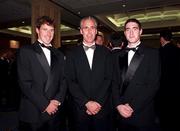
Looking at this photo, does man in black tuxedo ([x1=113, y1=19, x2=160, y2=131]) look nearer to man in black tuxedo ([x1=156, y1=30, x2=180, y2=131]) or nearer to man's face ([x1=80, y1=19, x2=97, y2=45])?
man's face ([x1=80, y1=19, x2=97, y2=45])

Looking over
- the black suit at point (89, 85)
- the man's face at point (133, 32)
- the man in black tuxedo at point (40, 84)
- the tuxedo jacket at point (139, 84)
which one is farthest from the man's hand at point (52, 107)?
the man's face at point (133, 32)

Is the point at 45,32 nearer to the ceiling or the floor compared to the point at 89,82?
nearer to the ceiling

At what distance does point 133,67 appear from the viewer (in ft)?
8.63

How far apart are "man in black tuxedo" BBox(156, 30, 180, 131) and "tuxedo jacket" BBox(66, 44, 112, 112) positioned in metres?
1.73

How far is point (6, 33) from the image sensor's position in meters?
15.3

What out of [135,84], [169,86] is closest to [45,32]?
[135,84]

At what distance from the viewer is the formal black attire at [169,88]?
412cm

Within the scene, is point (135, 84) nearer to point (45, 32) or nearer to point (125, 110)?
point (125, 110)

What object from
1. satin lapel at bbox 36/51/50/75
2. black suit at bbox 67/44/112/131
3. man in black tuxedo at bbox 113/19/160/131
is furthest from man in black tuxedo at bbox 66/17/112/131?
satin lapel at bbox 36/51/50/75

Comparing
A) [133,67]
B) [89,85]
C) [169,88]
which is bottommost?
[169,88]

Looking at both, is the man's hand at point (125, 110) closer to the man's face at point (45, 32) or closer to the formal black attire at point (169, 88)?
the man's face at point (45, 32)

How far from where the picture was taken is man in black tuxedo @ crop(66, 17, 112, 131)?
2652mm

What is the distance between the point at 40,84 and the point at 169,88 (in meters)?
2.51

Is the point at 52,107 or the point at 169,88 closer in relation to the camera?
the point at 52,107
